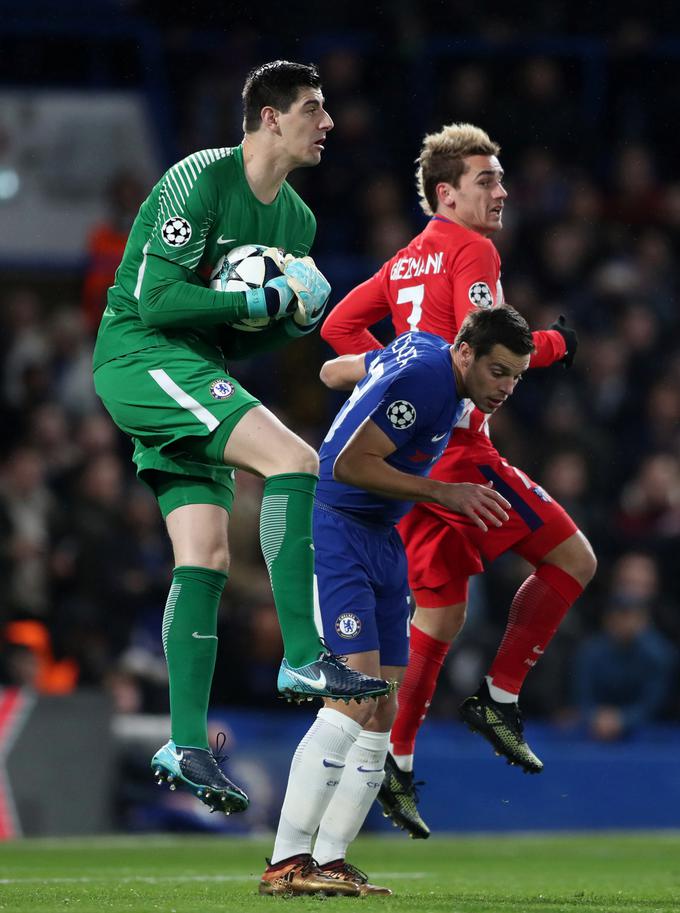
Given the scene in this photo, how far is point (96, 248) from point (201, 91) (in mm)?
2879

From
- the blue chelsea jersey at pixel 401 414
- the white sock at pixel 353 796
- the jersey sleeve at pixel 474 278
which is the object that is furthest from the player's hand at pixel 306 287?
the white sock at pixel 353 796

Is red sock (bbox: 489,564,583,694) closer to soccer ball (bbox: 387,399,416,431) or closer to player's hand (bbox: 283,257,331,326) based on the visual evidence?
soccer ball (bbox: 387,399,416,431)

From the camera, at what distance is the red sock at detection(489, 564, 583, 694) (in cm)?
732

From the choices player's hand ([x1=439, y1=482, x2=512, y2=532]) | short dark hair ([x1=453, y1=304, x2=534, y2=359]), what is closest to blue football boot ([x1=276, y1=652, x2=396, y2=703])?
player's hand ([x1=439, y1=482, x2=512, y2=532])

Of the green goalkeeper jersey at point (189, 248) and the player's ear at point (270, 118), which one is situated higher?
the player's ear at point (270, 118)

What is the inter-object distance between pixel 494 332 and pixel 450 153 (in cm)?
130

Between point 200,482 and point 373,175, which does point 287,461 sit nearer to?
point 200,482

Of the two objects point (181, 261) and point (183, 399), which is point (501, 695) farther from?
point (181, 261)

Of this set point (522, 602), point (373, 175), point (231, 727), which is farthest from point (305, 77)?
point (373, 175)

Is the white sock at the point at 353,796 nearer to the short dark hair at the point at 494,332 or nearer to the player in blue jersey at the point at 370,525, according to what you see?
the player in blue jersey at the point at 370,525

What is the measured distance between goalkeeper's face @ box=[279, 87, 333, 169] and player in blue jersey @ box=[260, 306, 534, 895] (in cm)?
85

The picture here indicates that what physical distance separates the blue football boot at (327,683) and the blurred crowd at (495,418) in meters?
5.94

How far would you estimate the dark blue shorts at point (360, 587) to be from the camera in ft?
20.8

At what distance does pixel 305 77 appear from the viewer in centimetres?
625
